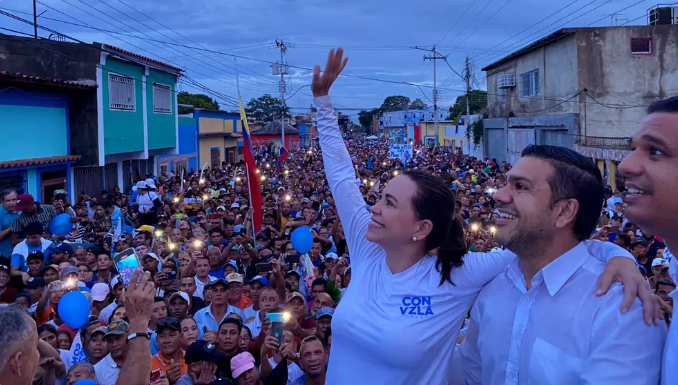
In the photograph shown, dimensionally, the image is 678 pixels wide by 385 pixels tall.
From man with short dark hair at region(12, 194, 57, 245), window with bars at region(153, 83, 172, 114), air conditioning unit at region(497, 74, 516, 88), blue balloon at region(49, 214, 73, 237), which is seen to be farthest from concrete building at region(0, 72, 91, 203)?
air conditioning unit at region(497, 74, 516, 88)

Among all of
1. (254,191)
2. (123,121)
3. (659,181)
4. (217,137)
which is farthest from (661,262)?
(217,137)

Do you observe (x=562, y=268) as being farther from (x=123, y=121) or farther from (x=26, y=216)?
(x=123, y=121)

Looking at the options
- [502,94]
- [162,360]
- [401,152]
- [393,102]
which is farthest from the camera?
[393,102]

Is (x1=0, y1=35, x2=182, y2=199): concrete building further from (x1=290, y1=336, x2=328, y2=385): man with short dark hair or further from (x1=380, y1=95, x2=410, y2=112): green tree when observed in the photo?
(x1=380, y1=95, x2=410, y2=112): green tree

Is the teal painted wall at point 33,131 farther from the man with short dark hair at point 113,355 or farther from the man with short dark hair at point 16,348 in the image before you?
the man with short dark hair at point 16,348

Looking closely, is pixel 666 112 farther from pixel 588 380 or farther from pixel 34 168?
pixel 34 168

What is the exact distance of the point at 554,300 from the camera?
1.91 meters

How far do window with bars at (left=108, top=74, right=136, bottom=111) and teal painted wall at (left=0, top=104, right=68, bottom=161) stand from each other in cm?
182

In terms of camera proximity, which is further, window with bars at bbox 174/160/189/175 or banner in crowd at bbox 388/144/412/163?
window with bars at bbox 174/160/189/175

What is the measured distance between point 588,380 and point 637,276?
35 cm

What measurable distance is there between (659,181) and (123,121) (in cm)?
1901

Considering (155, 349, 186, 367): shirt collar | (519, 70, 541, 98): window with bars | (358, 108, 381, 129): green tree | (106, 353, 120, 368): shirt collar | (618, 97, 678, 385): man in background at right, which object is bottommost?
(155, 349, 186, 367): shirt collar

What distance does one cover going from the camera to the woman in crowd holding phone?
A: 215cm

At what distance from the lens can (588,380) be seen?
172 cm
